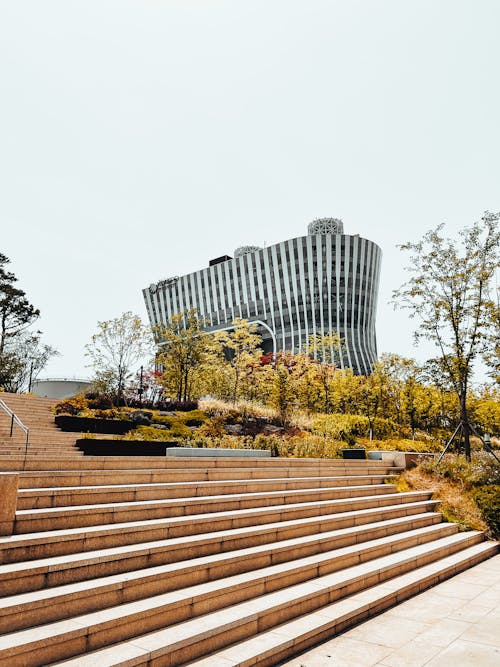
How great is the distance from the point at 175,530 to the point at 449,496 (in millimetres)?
9543

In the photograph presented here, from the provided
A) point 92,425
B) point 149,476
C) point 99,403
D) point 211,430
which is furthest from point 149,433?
point 149,476

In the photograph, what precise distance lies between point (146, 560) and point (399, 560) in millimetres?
4779

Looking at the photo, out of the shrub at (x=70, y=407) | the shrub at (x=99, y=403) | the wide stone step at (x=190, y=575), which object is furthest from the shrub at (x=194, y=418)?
the wide stone step at (x=190, y=575)

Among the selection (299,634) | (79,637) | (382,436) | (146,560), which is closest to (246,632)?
(299,634)

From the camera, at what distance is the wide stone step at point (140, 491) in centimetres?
568

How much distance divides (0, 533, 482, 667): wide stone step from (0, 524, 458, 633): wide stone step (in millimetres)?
87

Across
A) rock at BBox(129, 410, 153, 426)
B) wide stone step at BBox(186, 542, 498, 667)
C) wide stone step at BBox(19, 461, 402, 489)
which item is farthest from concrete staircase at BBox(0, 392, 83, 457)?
wide stone step at BBox(186, 542, 498, 667)

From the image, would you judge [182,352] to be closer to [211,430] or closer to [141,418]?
[141,418]

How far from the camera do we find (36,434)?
14727 mm

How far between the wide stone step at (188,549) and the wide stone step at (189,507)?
454 mm

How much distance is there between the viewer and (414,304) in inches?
703

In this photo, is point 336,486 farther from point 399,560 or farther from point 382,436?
point 382,436

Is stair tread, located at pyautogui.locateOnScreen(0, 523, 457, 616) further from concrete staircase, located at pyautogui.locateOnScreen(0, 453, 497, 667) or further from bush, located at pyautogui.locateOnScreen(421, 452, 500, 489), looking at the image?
bush, located at pyautogui.locateOnScreen(421, 452, 500, 489)

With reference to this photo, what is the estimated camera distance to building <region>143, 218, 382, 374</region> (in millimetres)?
76438
